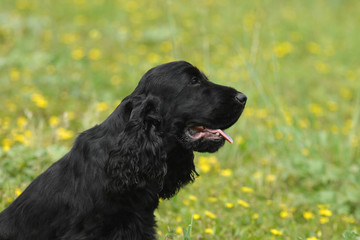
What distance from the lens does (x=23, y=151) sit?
381 centimetres

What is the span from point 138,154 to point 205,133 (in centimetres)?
44

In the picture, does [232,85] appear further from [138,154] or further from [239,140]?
[138,154]

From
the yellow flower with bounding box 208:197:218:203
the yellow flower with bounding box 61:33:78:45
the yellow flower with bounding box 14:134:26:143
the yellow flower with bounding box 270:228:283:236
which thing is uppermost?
the yellow flower with bounding box 61:33:78:45

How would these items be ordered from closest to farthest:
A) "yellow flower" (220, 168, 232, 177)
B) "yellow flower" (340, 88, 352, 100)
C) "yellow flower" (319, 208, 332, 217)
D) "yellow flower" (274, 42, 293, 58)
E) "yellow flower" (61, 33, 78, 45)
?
"yellow flower" (319, 208, 332, 217), "yellow flower" (220, 168, 232, 177), "yellow flower" (340, 88, 352, 100), "yellow flower" (61, 33, 78, 45), "yellow flower" (274, 42, 293, 58)

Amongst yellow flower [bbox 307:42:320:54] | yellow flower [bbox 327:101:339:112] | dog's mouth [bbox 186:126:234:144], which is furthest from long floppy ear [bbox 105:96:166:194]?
yellow flower [bbox 307:42:320:54]

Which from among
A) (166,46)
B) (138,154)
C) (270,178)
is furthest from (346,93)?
(138,154)

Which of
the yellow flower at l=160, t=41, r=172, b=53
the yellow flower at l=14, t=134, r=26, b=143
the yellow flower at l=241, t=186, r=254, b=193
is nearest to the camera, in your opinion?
the yellow flower at l=241, t=186, r=254, b=193

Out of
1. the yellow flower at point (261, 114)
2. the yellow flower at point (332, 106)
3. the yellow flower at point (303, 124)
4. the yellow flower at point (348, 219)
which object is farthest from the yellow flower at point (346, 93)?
the yellow flower at point (348, 219)

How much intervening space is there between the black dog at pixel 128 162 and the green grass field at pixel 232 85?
1.37 ft

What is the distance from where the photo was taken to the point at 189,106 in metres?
2.59

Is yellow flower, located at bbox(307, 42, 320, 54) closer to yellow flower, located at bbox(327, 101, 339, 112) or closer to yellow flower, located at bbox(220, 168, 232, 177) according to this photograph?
yellow flower, located at bbox(327, 101, 339, 112)

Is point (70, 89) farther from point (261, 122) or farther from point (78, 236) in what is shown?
point (78, 236)

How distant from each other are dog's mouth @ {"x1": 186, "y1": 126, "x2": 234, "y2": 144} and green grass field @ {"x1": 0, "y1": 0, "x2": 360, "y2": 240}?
497 millimetres

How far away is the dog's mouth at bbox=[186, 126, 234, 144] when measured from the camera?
8.54ft
